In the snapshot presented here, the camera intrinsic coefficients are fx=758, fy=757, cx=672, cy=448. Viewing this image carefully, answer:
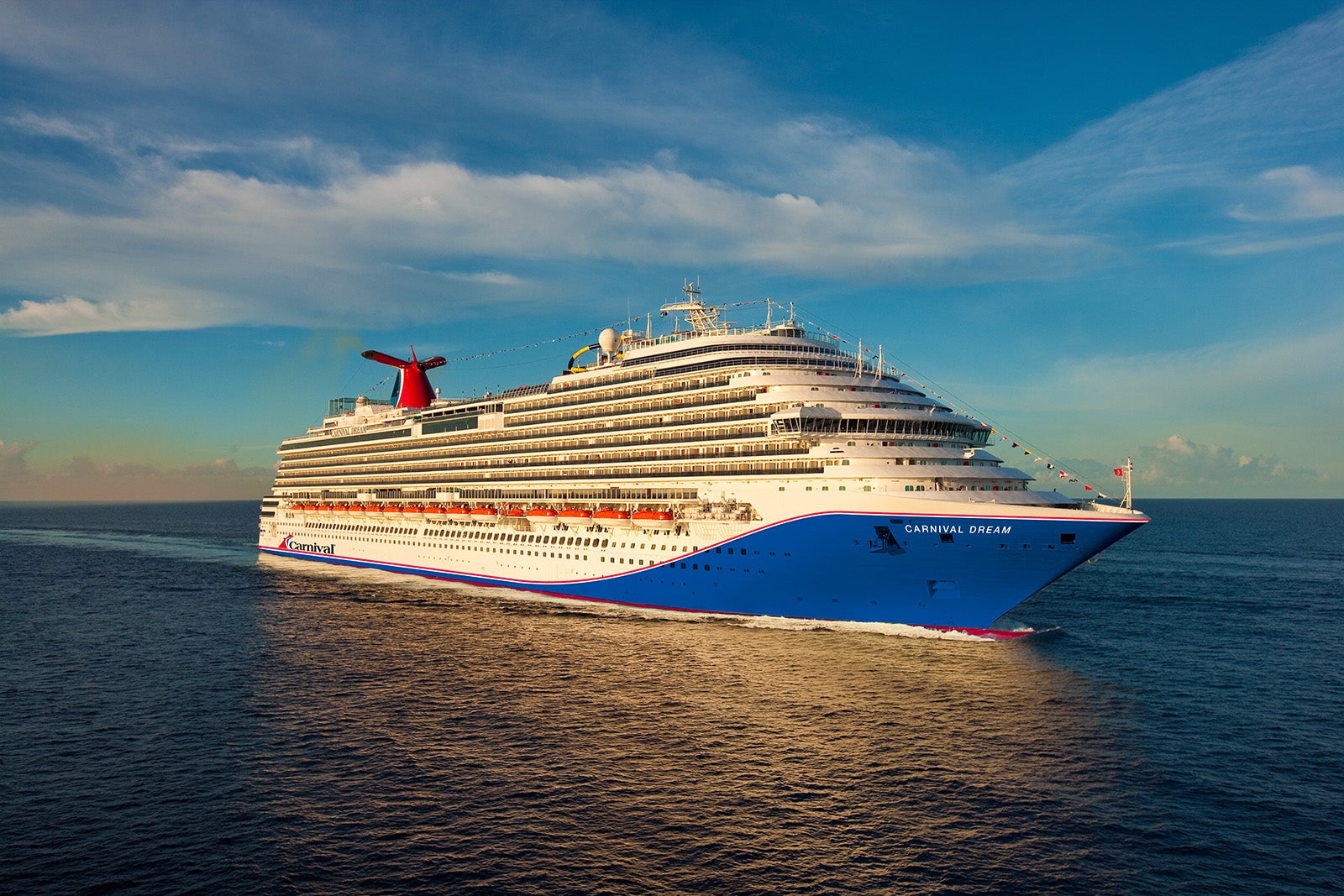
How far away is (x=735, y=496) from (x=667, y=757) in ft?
76.7

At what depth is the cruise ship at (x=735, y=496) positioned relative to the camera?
134 feet

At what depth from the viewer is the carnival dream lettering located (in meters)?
39.1

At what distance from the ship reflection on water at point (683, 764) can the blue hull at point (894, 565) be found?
208 centimetres

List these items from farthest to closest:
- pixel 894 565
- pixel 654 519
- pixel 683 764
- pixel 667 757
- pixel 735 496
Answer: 1. pixel 654 519
2. pixel 735 496
3. pixel 894 565
4. pixel 667 757
5. pixel 683 764

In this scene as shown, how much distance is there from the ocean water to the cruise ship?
9.91 feet

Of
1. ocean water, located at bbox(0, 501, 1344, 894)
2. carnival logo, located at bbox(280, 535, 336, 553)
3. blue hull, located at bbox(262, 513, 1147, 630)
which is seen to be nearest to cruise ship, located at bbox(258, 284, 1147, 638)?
blue hull, located at bbox(262, 513, 1147, 630)

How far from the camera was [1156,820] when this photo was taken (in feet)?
72.7

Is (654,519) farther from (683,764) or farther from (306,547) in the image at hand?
(306,547)

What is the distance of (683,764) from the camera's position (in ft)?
86.1

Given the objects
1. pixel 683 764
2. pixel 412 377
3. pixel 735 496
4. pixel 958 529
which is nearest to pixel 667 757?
pixel 683 764

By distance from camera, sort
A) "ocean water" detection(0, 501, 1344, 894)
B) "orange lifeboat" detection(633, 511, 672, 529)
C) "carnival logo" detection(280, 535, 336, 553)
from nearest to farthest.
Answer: "ocean water" detection(0, 501, 1344, 894) < "orange lifeboat" detection(633, 511, 672, 529) < "carnival logo" detection(280, 535, 336, 553)

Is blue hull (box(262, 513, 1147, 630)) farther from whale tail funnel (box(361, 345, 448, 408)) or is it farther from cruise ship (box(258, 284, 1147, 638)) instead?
whale tail funnel (box(361, 345, 448, 408))

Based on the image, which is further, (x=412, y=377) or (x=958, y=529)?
(x=412, y=377)

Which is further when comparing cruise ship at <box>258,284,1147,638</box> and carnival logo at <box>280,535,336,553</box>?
carnival logo at <box>280,535,336,553</box>
